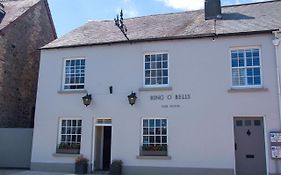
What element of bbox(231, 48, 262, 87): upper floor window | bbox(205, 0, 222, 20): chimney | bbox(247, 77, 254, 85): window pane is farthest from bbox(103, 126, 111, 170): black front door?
bbox(205, 0, 222, 20): chimney

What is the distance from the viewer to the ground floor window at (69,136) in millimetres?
15477

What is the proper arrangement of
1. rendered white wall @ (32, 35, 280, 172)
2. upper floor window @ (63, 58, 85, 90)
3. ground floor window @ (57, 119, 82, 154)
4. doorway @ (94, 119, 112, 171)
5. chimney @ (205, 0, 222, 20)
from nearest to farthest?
rendered white wall @ (32, 35, 280, 172) < ground floor window @ (57, 119, 82, 154) < doorway @ (94, 119, 112, 171) < upper floor window @ (63, 58, 85, 90) < chimney @ (205, 0, 222, 20)

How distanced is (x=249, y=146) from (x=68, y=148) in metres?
8.45

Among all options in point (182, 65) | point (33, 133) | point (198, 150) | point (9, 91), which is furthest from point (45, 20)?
point (198, 150)

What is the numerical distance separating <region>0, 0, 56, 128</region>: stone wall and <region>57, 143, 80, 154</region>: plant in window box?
441 centimetres

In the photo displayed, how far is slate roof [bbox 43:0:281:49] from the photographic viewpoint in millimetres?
14656

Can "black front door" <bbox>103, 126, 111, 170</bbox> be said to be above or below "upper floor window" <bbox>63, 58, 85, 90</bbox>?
below

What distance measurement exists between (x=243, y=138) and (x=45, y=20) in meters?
15.8

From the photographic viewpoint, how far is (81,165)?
14.6m

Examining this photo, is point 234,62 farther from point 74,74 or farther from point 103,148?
point 74,74

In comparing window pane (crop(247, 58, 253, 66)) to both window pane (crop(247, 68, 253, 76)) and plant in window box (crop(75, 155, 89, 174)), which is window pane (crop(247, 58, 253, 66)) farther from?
plant in window box (crop(75, 155, 89, 174))

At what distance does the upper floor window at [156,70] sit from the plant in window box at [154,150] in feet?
9.64

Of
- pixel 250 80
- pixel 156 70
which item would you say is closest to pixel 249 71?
pixel 250 80

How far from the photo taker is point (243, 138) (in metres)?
13.6
